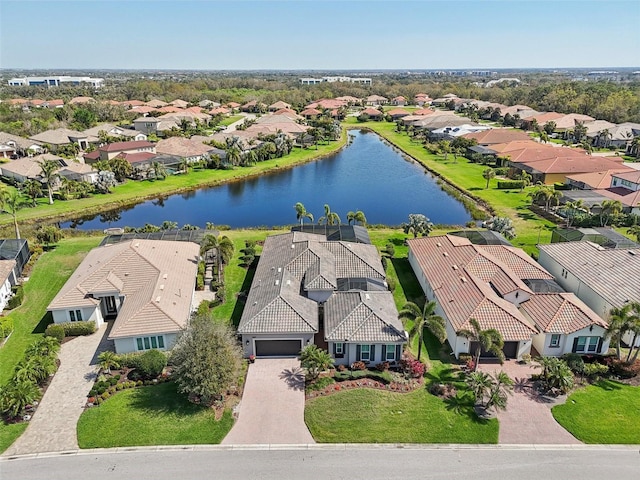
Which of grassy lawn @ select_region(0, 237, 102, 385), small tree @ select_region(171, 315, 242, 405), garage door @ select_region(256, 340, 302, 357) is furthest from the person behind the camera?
grassy lawn @ select_region(0, 237, 102, 385)

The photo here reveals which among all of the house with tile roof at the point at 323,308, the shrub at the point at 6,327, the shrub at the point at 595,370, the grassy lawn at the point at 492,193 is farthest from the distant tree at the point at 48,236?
the shrub at the point at 595,370

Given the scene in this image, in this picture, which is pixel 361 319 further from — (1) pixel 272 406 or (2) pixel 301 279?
(1) pixel 272 406

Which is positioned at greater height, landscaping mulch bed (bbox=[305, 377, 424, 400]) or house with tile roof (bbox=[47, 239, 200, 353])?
house with tile roof (bbox=[47, 239, 200, 353])

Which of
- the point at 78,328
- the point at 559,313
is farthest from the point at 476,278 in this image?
the point at 78,328

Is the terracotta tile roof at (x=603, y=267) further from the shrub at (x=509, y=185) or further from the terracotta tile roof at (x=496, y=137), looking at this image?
the terracotta tile roof at (x=496, y=137)

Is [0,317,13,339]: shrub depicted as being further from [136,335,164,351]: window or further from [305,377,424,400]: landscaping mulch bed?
[305,377,424,400]: landscaping mulch bed

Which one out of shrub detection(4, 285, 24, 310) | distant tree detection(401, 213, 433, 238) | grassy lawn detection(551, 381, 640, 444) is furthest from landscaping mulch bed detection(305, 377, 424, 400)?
shrub detection(4, 285, 24, 310)
